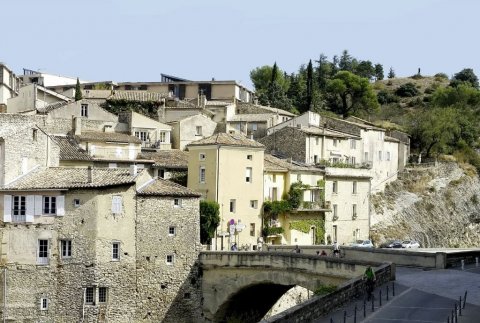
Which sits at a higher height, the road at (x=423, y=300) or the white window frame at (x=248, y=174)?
the white window frame at (x=248, y=174)

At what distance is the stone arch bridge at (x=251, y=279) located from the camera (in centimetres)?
4722

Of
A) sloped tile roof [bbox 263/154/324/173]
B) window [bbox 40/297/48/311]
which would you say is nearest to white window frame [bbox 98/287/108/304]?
window [bbox 40/297/48/311]

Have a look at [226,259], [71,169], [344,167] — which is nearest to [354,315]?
[226,259]

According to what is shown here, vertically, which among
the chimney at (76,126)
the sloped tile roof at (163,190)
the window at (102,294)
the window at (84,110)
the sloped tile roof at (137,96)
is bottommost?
the window at (102,294)

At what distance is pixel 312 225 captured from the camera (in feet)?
227

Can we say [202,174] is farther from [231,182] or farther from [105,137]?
[105,137]

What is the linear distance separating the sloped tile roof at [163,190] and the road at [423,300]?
17257 mm

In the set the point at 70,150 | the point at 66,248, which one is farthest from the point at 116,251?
the point at 70,150

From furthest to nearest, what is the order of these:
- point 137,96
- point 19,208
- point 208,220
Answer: point 137,96
point 208,220
point 19,208

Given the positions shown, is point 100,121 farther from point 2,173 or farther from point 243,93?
point 243,93

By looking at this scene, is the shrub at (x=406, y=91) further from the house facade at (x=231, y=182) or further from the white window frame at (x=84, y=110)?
the house facade at (x=231, y=182)

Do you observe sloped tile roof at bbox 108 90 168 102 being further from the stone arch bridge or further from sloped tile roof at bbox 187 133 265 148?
the stone arch bridge

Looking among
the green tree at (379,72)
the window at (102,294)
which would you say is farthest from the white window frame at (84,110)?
the green tree at (379,72)

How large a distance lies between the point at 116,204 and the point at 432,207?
4573cm
